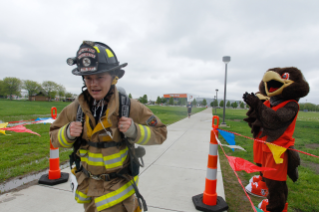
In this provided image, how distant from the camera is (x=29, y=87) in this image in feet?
222

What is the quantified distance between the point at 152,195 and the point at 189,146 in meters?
3.40

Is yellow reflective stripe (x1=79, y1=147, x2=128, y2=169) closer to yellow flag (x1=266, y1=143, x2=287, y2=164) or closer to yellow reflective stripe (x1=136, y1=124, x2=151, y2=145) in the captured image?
yellow reflective stripe (x1=136, y1=124, x2=151, y2=145)

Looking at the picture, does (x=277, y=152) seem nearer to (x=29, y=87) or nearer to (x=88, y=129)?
(x=88, y=129)

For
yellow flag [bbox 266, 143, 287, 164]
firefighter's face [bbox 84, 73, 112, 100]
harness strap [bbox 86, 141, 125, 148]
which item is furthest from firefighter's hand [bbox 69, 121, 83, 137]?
yellow flag [bbox 266, 143, 287, 164]

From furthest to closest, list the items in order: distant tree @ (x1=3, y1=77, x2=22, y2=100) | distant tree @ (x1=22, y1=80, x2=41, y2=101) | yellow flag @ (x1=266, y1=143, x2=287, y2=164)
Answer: distant tree @ (x1=22, y1=80, x2=41, y2=101), distant tree @ (x1=3, y1=77, x2=22, y2=100), yellow flag @ (x1=266, y1=143, x2=287, y2=164)

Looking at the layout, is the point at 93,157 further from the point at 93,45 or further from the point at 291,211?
the point at 291,211

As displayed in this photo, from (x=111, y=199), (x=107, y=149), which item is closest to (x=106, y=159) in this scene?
(x=107, y=149)

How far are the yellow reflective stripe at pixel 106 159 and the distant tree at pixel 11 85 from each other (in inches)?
3083

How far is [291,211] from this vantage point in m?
2.67

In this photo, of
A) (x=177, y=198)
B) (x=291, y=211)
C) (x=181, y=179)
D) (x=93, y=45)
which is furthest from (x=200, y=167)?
(x=93, y=45)

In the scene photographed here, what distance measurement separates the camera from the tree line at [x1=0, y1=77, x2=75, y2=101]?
63.1 metres

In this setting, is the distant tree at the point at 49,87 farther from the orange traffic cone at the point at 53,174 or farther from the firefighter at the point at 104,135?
the firefighter at the point at 104,135

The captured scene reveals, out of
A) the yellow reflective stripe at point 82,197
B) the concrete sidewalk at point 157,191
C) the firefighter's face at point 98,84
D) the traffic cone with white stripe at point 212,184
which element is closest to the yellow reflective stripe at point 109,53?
the firefighter's face at point 98,84

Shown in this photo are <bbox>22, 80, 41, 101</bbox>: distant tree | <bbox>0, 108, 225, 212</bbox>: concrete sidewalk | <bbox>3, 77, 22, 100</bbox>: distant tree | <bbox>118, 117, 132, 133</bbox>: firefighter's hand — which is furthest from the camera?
<bbox>22, 80, 41, 101</bbox>: distant tree
